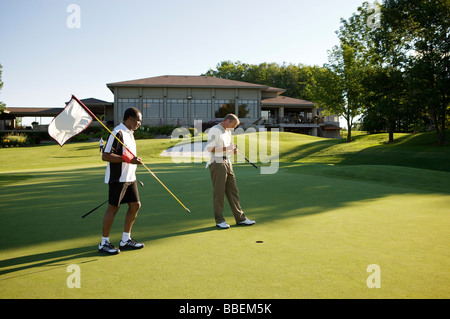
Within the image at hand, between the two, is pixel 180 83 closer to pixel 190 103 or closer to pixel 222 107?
pixel 190 103

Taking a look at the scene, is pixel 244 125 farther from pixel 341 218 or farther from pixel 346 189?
pixel 341 218

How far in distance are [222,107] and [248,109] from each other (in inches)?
163

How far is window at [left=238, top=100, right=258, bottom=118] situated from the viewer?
54.1 m

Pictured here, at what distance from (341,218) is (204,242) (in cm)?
331

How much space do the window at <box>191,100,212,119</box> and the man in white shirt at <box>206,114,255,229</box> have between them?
46182mm

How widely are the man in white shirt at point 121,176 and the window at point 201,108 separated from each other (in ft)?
156

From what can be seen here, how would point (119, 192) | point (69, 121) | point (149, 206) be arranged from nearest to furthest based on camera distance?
1. point (119, 192)
2. point (69, 121)
3. point (149, 206)

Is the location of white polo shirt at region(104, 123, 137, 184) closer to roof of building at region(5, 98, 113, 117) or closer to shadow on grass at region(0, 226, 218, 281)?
shadow on grass at region(0, 226, 218, 281)

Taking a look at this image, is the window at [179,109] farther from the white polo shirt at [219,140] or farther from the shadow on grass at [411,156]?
the white polo shirt at [219,140]

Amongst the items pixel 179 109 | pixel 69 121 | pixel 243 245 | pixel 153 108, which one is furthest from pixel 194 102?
pixel 243 245

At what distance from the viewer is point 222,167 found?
7.26 meters

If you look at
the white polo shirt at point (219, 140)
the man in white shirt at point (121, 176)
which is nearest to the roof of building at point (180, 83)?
the white polo shirt at point (219, 140)

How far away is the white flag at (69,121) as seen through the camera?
229 inches
